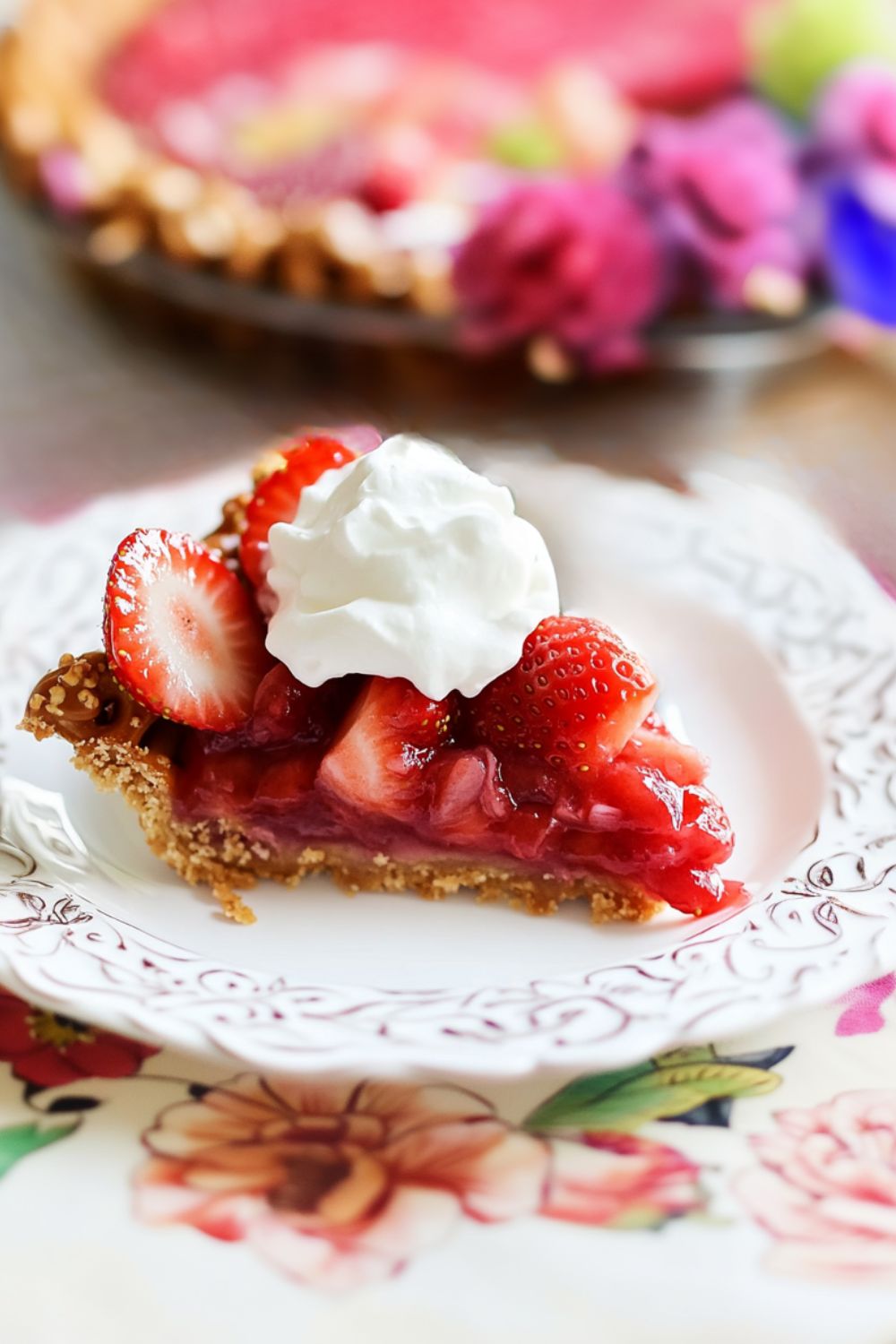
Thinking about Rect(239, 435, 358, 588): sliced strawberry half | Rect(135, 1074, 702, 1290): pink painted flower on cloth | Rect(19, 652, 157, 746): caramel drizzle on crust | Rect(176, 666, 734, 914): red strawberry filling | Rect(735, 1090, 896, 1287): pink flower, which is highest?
Rect(239, 435, 358, 588): sliced strawberry half

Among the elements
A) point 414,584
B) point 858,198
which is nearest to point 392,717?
point 414,584

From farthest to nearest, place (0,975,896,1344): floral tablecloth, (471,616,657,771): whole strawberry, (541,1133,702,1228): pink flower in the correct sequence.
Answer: (471,616,657,771): whole strawberry → (541,1133,702,1228): pink flower → (0,975,896,1344): floral tablecloth

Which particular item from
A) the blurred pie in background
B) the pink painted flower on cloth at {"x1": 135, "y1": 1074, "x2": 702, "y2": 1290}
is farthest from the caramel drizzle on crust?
the blurred pie in background

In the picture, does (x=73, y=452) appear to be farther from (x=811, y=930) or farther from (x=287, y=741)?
(x=811, y=930)

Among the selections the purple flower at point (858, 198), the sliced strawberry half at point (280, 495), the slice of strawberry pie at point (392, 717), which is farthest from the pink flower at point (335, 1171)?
the purple flower at point (858, 198)

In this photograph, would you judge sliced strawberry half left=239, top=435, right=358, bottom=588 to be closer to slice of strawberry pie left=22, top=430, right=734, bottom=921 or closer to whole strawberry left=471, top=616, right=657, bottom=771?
slice of strawberry pie left=22, top=430, right=734, bottom=921

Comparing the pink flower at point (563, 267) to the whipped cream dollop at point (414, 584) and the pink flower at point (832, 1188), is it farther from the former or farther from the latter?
the pink flower at point (832, 1188)

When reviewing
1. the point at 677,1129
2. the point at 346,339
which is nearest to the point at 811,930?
the point at 677,1129
